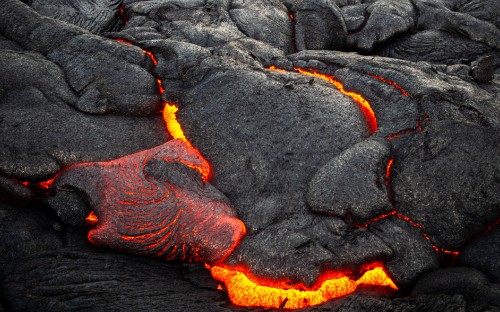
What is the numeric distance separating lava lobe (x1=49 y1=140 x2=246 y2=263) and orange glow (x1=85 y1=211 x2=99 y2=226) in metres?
0.02

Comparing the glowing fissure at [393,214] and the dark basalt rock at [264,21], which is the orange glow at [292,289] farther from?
the dark basalt rock at [264,21]

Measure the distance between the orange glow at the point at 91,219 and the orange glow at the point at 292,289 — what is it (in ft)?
5.50

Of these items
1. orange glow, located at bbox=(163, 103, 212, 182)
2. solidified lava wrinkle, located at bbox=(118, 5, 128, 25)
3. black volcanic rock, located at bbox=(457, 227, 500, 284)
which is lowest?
black volcanic rock, located at bbox=(457, 227, 500, 284)

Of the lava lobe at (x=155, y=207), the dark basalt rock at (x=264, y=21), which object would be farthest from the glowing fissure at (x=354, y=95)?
the lava lobe at (x=155, y=207)

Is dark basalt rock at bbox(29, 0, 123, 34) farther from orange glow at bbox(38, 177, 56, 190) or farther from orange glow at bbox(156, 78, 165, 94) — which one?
orange glow at bbox(38, 177, 56, 190)

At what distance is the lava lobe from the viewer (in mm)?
4133

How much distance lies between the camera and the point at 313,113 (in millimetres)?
4992

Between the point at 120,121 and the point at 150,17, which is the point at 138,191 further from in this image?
the point at 150,17

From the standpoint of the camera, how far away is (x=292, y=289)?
386cm

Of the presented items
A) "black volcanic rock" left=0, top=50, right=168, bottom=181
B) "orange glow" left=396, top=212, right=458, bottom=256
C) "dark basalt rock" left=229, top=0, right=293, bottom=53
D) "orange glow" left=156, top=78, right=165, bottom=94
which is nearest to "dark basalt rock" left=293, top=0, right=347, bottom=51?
"dark basalt rock" left=229, top=0, right=293, bottom=53

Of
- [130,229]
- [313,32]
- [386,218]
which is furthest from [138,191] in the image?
[313,32]

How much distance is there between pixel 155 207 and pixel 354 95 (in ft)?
10.1

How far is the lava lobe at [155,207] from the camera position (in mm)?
4133

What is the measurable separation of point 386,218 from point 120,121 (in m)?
3.60
